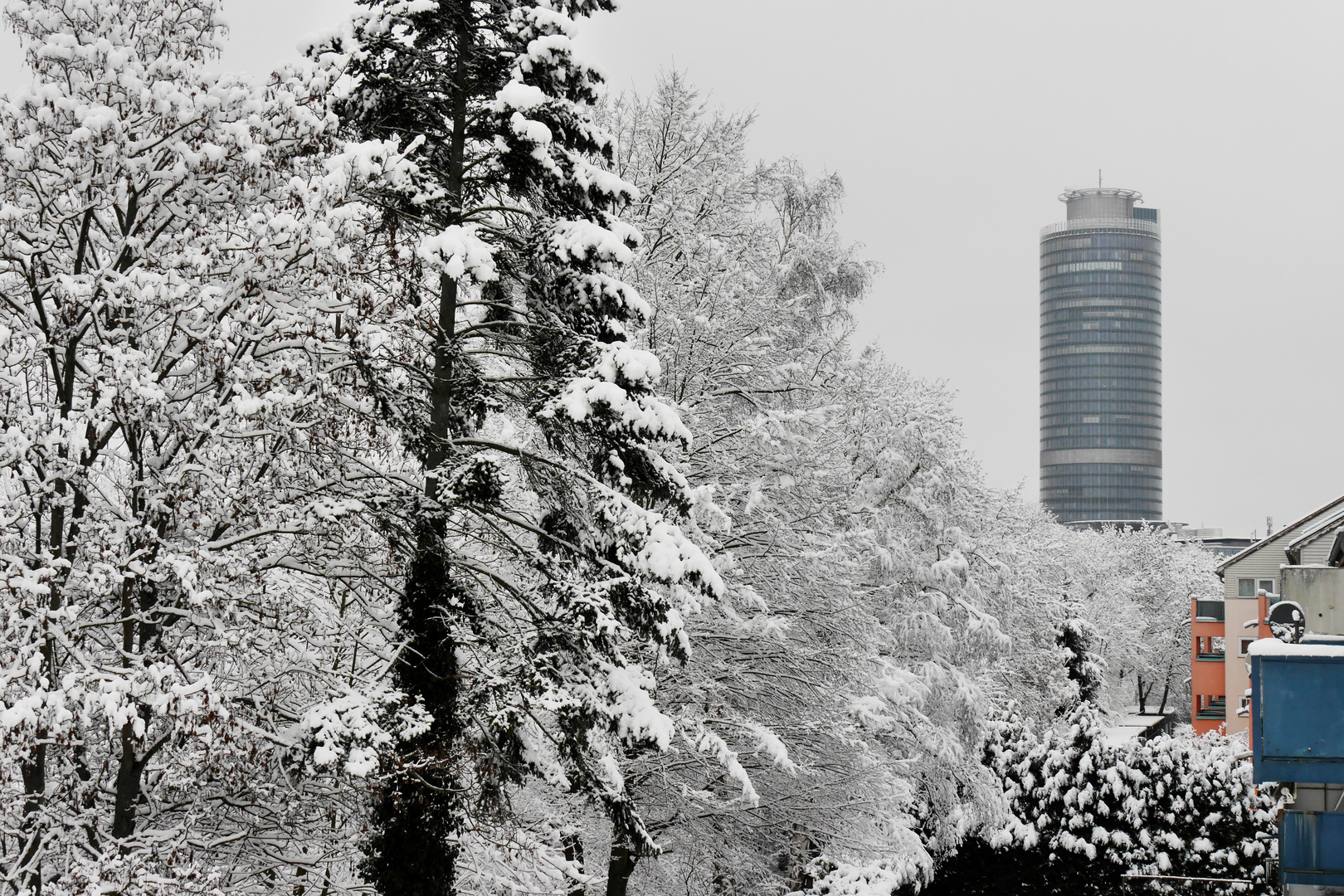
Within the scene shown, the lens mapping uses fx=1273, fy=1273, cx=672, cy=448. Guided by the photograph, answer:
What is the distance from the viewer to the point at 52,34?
34.1ft

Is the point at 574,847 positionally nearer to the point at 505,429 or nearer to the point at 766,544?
the point at 766,544

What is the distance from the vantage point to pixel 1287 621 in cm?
962

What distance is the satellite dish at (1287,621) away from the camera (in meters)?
9.59

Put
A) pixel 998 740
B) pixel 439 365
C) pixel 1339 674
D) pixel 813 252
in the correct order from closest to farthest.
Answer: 1. pixel 1339 674
2. pixel 439 365
3. pixel 813 252
4. pixel 998 740

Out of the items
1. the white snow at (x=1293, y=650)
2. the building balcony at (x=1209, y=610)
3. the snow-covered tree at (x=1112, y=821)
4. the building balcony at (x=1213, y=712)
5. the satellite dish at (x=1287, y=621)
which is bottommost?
the snow-covered tree at (x=1112, y=821)

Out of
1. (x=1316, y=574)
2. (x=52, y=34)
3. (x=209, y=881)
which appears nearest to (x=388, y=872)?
(x=209, y=881)

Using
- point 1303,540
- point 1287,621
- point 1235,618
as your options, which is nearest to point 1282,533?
point 1235,618

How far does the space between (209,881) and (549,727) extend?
3621 mm

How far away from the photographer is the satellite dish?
9.59 meters

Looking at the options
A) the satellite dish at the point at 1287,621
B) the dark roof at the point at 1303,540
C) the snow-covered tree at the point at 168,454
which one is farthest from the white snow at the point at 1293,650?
the dark roof at the point at 1303,540

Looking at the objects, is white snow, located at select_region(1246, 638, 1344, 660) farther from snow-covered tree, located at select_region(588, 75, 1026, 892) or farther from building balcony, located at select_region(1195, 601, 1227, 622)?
building balcony, located at select_region(1195, 601, 1227, 622)

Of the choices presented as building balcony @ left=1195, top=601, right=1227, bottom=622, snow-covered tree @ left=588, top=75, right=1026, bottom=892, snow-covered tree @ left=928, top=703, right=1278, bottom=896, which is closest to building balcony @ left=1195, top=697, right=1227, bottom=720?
building balcony @ left=1195, top=601, right=1227, bottom=622

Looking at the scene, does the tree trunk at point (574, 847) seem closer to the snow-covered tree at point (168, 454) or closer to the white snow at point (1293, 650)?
the snow-covered tree at point (168, 454)

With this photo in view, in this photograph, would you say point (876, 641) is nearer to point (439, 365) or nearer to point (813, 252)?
point (813, 252)
